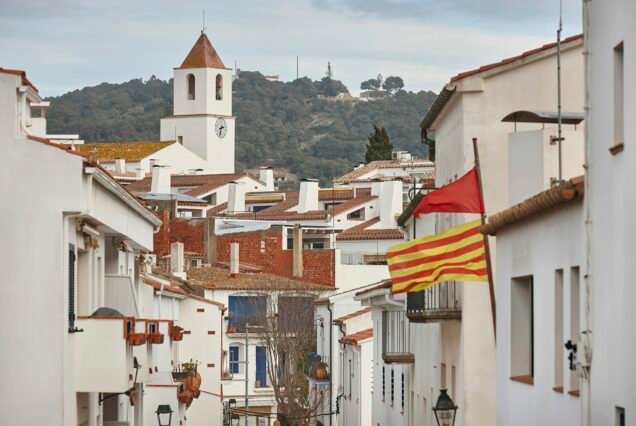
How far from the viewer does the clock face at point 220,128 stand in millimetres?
181750

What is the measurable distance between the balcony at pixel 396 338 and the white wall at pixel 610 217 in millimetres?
21644

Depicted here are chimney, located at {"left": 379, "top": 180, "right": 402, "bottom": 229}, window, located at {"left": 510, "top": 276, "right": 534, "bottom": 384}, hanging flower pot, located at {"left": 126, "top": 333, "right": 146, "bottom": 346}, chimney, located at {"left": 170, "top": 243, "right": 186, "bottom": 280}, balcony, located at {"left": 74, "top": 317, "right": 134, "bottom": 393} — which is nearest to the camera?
window, located at {"left": 510, "top": 276, "right": 534, "bottom": 384}

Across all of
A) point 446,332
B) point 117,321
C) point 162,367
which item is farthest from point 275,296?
point 117,321

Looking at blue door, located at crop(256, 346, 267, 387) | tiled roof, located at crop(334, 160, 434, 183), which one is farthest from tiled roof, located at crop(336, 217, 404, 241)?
tiled roof, located at crop(334, 160, 434, 183)

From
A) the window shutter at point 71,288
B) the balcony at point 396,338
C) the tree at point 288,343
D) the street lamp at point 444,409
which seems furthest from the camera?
the tree at point 288,343

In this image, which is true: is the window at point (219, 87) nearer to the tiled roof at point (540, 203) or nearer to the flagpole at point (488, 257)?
the flagpole at point (488, 257)

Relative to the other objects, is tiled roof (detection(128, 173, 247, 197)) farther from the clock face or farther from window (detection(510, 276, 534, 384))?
window (detection(510, 276, 534, 384))

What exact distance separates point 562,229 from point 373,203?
95.6 m

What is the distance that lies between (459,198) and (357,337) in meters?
28.3

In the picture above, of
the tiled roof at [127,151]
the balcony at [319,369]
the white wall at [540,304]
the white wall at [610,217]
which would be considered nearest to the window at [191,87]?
the tiled roof at [127,151]

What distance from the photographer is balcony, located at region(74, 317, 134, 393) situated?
25.3m

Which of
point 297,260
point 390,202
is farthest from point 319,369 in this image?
point 390,202

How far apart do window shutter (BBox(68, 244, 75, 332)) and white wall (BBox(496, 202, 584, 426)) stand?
616 centimetres

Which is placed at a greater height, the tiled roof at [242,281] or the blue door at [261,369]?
the tiled roof at [242,281]
